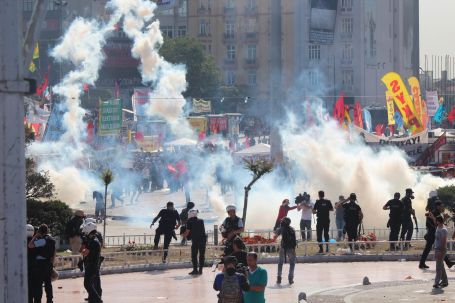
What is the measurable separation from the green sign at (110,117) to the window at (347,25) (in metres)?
66.4

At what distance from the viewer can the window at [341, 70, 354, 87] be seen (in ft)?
382

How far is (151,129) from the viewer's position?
71.0m

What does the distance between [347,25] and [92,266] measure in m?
103

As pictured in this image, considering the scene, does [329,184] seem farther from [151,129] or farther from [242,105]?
[242,105]

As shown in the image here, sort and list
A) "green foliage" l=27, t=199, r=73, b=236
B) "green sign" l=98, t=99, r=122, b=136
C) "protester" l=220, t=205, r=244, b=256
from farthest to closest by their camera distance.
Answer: "green sign" l=98, t=99, r=122, b=136 < "green foliage" l=27, t=199, r=73, b=236 < "protester" l=220, t=205, r=244, b=256

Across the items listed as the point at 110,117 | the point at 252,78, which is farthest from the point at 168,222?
the point at 252,78

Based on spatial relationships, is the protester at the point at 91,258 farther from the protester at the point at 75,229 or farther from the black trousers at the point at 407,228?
the black trousers at the point at 407,228

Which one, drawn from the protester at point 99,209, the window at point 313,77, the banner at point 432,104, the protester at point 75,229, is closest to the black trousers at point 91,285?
the protester at point 75,229

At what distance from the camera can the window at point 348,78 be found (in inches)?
4585

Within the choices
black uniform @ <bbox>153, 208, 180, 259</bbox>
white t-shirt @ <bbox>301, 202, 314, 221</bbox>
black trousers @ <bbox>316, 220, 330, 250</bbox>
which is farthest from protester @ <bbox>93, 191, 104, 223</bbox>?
black uniform @ <bbox>153, 208, 180, 259</bbox>

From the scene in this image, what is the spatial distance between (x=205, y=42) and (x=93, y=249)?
10680 cm

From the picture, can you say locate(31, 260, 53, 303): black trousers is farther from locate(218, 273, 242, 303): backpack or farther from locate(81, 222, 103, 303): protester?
locate(218, 273, 242, 303): backpack

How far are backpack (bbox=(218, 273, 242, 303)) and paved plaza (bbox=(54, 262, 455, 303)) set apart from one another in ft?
20.4

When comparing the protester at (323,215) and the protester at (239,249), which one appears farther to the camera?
the protester at (323,215)
